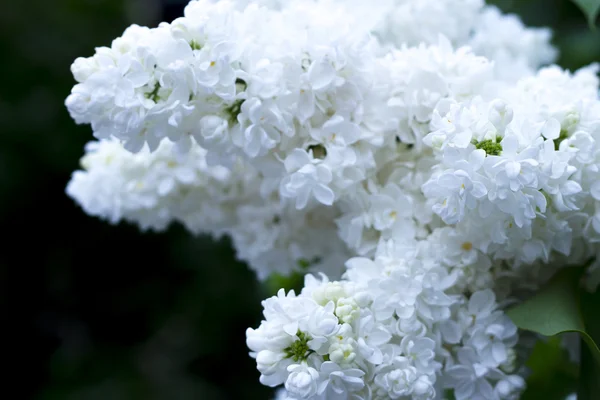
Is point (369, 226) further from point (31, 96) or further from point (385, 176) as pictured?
point (31, 96)

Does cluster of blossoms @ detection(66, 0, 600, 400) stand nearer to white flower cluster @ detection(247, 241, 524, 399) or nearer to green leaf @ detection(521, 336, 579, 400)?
white flower cluster @ detection(247, 241, 524, 399)

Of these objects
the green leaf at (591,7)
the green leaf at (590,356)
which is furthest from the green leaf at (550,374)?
the green leaf at (591,7)

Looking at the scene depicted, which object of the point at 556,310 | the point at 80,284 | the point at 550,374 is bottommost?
the point at 550,374

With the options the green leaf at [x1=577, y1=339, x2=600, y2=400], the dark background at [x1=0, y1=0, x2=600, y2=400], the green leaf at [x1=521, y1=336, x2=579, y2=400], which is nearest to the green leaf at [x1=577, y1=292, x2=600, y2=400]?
the green leaf at [x1=577, y1=339, x2=600, y2=400]

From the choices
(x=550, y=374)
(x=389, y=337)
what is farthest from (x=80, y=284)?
(x=389, y=337)

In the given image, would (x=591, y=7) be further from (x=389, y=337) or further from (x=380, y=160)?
(x=389, y=337)

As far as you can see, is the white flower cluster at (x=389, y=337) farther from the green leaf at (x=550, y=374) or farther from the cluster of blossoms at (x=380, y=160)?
the green leaf at (x=550, y=374)
